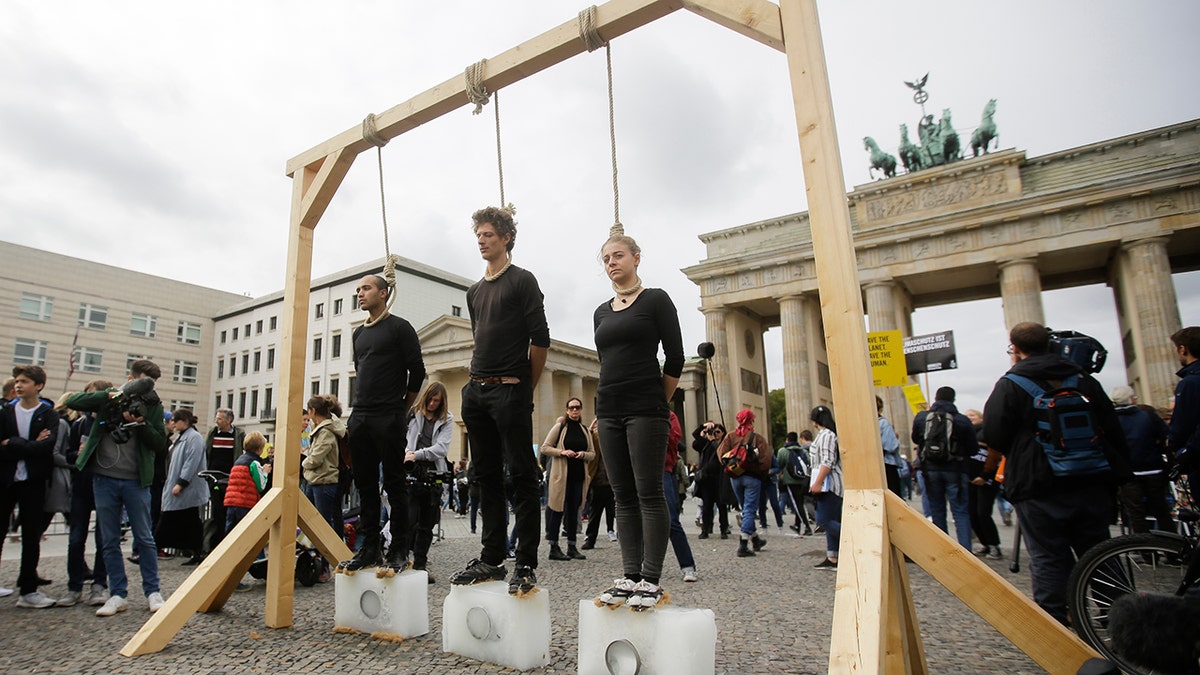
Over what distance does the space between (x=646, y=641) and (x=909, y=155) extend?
4163 cm

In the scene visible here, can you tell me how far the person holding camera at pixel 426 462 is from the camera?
6523 mm

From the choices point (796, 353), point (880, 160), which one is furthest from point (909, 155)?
point (796, 353)

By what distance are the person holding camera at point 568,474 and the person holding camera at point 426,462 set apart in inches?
64.8

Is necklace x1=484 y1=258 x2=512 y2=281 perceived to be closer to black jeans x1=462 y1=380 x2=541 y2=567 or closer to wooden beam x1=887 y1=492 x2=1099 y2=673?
black jeans x1=462 y1=380 x2=541 y2=567

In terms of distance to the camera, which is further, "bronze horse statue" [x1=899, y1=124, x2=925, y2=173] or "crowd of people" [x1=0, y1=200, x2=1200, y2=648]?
"bronze horse statue" [x1=899, y1=124, x2=925, y2=173]

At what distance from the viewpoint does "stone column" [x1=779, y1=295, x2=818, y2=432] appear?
3619cm

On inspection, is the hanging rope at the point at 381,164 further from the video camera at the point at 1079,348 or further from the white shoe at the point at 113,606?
the video camera at the point at 1079,348

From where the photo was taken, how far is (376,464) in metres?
4.46

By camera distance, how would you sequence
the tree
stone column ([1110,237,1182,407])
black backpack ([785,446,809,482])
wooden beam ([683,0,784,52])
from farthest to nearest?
the tree < stone column ([1110,237,1182,407]) < black backpack ([785,446,809,482]) < wooden beam ([683,0,784,52])

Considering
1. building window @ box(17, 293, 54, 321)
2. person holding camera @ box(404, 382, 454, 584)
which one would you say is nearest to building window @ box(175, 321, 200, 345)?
building window @ box(17, 293, 54, 321)

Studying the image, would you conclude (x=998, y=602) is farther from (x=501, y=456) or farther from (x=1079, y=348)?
(x=1079, y=348)

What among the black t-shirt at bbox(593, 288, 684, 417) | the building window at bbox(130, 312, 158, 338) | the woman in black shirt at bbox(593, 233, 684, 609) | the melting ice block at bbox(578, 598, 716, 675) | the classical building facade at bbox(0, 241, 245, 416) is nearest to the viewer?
the melting ice block at bbox(578, 598, 716, 675)

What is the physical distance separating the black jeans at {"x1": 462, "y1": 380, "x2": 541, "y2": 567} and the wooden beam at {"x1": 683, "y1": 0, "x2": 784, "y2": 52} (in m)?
2.36

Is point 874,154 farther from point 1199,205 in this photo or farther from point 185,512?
point 185,512
